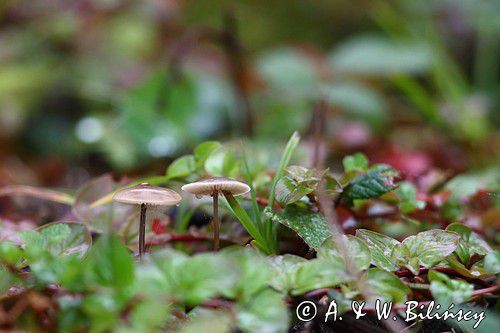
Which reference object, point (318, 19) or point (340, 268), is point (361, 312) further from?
point (318, 19)

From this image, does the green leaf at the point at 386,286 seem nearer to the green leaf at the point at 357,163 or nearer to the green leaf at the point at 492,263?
the green leaf at the point at 492,263

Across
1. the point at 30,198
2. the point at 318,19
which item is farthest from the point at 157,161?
the point at 318,19

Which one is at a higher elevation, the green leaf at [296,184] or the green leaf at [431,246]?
the green leaf at [296,184]

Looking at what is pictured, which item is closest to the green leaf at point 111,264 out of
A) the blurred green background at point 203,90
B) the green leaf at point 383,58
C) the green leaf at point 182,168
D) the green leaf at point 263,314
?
the green leaf at point 263,314

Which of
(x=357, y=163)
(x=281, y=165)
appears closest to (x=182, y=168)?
(x=281, y=165)

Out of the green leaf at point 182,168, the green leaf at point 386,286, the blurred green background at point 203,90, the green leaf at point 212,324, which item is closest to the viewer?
the green leaf at point 212,324

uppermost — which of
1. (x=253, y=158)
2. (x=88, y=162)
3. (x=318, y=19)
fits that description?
(x=318, y=19)
